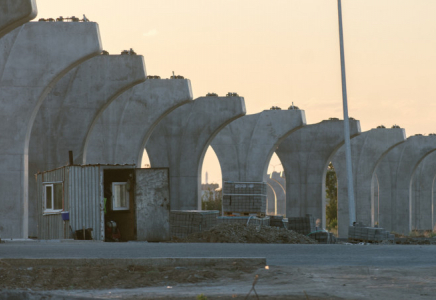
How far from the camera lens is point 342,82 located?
3331 centimetres

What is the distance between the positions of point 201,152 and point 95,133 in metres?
7.26

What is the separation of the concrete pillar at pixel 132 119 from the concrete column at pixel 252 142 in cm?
997

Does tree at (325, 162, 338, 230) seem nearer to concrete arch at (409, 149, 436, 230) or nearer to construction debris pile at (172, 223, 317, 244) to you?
concrete arch at (409, 149, 436, 230)

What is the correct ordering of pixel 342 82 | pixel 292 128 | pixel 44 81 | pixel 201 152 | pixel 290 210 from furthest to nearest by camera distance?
pixel 290 210 < pixel 292 128 < pixel 201 152 < pixel 342 82 < pixel 44 81

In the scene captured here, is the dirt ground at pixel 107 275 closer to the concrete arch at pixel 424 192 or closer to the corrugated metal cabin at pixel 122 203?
the corrugated metal cabin at pixel 122 203

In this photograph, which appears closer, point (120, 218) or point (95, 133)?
point (120, 218)

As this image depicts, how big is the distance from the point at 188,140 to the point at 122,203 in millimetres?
15198

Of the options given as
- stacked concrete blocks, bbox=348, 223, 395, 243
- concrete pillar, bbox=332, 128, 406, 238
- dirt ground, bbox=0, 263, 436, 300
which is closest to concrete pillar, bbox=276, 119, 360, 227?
concrete pillar, bbox=332, 128, 406, 238

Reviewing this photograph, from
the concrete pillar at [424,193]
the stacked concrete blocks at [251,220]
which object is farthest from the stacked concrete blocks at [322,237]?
the concrete pillar at [424,193]

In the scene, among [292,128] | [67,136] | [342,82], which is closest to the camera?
[67,136]

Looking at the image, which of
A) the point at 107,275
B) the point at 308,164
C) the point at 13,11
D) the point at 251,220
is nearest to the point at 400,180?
the point at 308,164

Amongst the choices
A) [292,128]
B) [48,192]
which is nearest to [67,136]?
[48,192]

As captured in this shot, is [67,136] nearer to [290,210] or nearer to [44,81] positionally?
[44,81]

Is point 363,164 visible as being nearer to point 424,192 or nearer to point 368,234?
point 424,192
